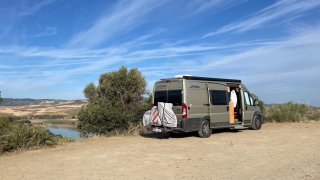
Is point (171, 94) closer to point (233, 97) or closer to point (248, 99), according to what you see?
point (233, 97)

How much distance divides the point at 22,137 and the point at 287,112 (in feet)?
53.0

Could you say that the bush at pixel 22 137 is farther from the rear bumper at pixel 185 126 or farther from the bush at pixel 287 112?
the bush at pixel 287 112

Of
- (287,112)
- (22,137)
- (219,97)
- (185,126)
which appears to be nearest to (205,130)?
(185,126)

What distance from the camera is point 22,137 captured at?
46.0 ft

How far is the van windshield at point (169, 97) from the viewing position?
1598 cm

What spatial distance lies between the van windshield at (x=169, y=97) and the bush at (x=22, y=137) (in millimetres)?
4507

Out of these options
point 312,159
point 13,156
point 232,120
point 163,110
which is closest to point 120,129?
point 163,110

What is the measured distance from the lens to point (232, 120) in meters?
18.4

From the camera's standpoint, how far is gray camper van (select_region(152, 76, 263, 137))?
15837 millimetres

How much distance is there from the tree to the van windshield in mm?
3131

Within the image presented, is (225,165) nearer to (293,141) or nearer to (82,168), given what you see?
(82,168)

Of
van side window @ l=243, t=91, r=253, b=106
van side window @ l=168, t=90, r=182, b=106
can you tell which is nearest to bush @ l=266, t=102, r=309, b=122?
van side window @ l=243, t=91, r=253, b=106

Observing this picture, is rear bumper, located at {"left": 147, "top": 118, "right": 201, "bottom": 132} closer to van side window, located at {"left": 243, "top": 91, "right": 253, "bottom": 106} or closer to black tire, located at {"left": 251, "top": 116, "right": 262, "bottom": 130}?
van side window, located at {"left": 243, "top": 91, "right": 253, "bottom": 106}

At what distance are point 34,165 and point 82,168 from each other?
1.56 meters
